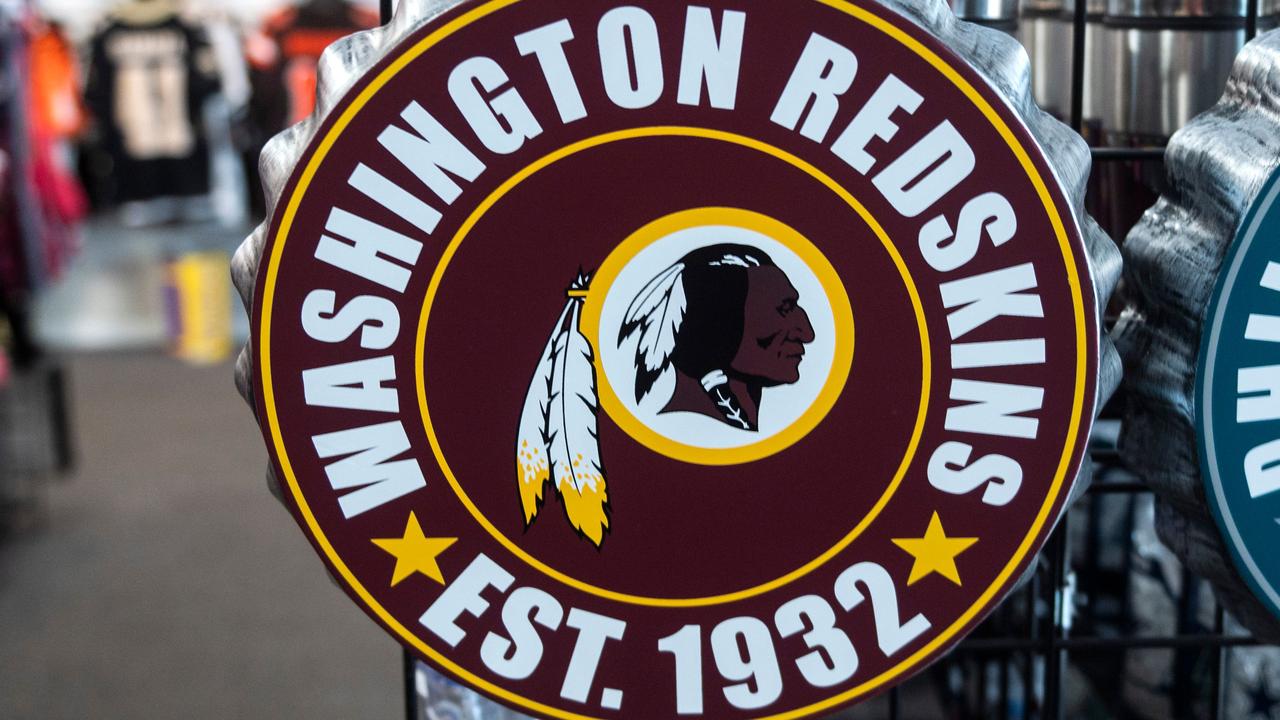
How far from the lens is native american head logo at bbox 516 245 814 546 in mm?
668

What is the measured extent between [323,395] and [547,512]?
140 millimetres

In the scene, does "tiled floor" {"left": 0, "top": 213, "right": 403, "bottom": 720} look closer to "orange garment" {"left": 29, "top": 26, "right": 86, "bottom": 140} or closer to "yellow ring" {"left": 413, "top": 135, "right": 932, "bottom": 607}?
"orange garment" {"left": 29, "top": 26, "right": 86, "bottom": 140}

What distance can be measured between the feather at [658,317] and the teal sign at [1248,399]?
1.05 feet

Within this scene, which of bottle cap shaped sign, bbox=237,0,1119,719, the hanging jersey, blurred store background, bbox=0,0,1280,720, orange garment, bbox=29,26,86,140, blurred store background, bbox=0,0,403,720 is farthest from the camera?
the hanging jersey

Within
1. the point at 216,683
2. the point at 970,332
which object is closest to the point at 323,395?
the point at 970,332

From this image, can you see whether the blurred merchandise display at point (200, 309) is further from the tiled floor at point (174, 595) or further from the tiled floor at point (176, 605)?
the tiled floor at point (176, 605)

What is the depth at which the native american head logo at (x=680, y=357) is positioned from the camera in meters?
0.67

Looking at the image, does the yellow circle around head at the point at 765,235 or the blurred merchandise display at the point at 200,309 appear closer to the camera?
the yellow circle around head at the point at 765,235

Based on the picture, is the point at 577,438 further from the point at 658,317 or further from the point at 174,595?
the point at 174,595

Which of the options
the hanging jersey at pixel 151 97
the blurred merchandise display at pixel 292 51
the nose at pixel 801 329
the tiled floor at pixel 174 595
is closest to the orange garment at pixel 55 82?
the hanging jersey at pixel 151 97

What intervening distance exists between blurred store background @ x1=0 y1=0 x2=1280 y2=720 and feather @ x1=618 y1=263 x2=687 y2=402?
0.35m

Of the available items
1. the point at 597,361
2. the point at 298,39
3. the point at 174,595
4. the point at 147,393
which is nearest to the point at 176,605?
the point at 174,595

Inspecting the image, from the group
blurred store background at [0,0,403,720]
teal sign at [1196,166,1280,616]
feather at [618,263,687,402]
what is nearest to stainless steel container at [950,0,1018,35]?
teal sign at [1196,166,1280,616]

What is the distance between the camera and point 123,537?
3.92 meters
